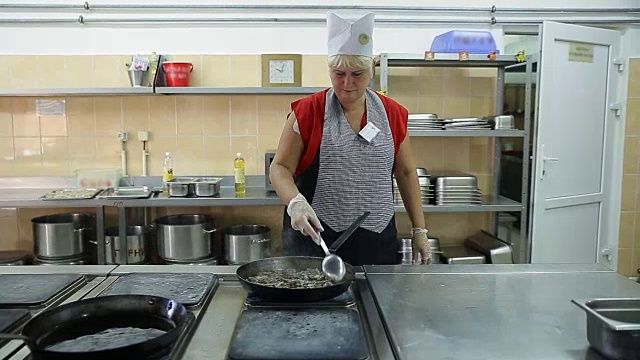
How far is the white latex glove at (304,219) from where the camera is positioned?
1.59 metres

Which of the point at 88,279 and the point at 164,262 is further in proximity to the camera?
the point at 164,262

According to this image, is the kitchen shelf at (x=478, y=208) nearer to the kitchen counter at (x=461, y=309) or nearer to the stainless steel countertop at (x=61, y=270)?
the kitchen counter at (x=461, y=309)

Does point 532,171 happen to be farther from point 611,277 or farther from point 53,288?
point 53,288

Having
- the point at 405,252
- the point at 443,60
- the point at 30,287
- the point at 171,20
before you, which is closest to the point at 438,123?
the point at 443,60

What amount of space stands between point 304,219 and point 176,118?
2.07 metres

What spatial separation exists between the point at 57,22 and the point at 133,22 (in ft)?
1.53

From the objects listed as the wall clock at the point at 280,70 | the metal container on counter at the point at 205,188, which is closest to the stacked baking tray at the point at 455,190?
the wall clock at the point at 280,70

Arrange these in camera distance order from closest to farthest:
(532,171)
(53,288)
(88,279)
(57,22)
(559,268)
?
(53,288), (88,279), (559,268), (532,171), (57,22)

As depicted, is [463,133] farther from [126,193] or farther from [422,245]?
[126,193]

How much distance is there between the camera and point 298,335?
1013 millimetres

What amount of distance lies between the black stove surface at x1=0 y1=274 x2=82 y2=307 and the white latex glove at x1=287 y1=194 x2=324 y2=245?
631 mm

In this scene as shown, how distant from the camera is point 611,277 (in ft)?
4.80

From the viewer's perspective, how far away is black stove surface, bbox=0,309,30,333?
3.46ft

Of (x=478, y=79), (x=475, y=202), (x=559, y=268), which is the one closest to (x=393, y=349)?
(x=559, y=268)
